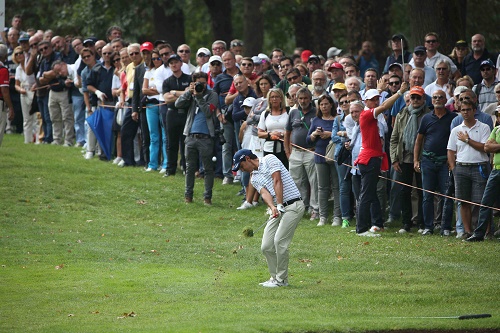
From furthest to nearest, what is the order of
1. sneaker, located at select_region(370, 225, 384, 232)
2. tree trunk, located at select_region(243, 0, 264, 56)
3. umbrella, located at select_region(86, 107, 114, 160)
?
tree trunk, located at select_region(243, 0, 264, 56) → umbrella, located at select_region(86, 107, 114, 160) → sneaker, located at select_region(370, 225, 384, 232)

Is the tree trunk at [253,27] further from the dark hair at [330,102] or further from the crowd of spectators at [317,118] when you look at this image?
the dark hair at [330,102]

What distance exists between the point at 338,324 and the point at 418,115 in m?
7.49

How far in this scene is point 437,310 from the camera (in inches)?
534

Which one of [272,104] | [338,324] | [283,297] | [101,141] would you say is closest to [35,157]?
[101,141]

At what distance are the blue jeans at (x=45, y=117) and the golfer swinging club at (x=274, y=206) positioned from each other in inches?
630

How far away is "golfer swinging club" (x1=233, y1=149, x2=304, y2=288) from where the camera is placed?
14.8 m

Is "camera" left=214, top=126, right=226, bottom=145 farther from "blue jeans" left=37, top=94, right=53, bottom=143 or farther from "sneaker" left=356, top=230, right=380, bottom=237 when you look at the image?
"blue jeans" left=37, top=94, right=53, bottom=143

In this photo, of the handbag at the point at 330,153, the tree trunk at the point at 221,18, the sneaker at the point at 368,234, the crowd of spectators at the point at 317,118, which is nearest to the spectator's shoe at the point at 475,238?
the crowd of spectators at the point at 317,118

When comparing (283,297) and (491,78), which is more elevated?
→ (491,78)

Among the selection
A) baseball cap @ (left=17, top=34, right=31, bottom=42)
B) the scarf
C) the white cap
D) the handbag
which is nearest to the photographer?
the white cap

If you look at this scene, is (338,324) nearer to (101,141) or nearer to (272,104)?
(272,104)

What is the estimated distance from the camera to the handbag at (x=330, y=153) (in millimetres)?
20172

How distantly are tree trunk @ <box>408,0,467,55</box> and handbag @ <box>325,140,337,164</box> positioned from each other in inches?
192

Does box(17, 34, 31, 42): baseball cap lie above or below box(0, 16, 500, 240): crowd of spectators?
above
